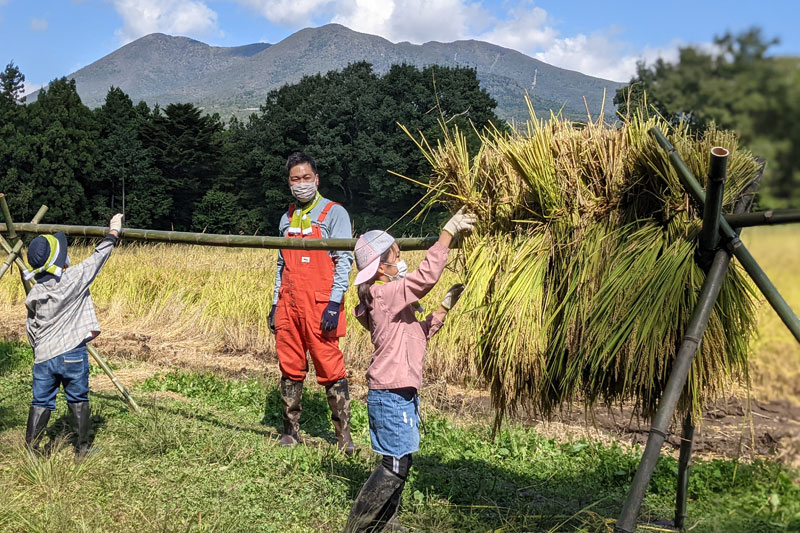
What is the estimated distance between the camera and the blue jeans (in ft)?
15.9

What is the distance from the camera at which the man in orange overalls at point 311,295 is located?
5176 mm

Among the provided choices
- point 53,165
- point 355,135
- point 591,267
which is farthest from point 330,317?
point 355,135

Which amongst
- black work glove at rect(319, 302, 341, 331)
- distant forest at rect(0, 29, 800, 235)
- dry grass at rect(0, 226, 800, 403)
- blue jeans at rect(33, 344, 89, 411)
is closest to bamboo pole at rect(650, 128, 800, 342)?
black work glove at rect(319, 302, 341, 331)

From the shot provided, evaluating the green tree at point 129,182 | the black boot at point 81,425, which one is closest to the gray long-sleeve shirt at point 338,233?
the black boot at point 81,425

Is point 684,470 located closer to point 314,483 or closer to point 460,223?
point 460,223

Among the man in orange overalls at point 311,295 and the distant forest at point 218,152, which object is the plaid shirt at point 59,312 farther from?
the distant forest at point 218,152

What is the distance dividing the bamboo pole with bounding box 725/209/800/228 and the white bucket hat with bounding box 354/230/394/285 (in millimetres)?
1634

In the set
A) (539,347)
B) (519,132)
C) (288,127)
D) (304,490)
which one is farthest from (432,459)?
(288,127)

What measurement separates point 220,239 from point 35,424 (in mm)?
1821

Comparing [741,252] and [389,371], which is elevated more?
[741,252]

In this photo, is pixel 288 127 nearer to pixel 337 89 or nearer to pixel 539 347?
pixel 337 89

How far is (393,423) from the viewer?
3580 millimetres

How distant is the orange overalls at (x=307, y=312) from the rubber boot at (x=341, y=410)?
0.06 metres

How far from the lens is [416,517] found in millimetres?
3988
